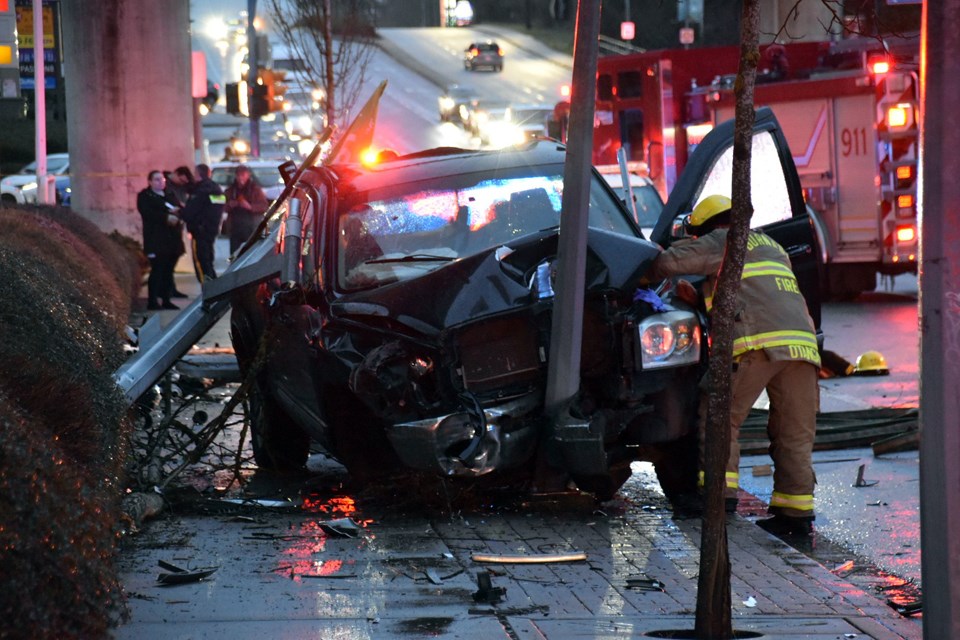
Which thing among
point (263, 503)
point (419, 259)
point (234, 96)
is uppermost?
point (234, 96)

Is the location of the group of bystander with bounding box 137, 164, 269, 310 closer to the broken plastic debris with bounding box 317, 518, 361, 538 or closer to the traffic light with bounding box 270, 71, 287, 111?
the traffic light with bounding box 270, 71, 287, 111

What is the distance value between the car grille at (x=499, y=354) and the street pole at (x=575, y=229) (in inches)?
8.4

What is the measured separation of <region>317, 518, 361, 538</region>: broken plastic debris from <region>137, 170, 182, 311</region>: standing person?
41.3ft

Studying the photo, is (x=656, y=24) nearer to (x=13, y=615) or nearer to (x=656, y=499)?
(x=656, y=499)

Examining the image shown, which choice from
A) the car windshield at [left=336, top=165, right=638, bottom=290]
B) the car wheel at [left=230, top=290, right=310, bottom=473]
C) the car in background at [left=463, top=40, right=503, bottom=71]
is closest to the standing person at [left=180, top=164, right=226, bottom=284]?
the car wheel at [left=230, top=290, right=310, bottom=473]

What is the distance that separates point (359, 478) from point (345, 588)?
170 centimetres

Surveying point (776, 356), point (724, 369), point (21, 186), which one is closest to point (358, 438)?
point (776, 356)

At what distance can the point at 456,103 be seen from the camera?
168 feet

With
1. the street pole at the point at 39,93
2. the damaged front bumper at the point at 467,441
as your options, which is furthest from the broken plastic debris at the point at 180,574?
the street pole at the point at 39,93

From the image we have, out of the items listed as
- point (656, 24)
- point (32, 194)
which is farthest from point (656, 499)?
point (656, 24)

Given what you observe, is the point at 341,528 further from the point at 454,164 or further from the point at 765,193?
the point at 765,193

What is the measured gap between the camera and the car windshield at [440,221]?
24.8 ft

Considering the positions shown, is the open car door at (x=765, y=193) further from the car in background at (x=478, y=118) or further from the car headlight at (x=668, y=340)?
the car in background at (x=478, y=118)

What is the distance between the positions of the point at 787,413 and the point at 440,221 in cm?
207
